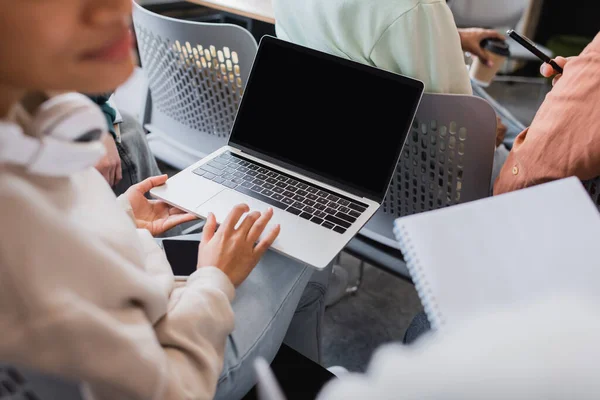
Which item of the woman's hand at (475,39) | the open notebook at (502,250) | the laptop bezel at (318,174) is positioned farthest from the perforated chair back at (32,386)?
the woman's hand at (475,39)

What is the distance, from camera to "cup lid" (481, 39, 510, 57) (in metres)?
1.41

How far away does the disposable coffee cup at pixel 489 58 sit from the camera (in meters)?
1.42

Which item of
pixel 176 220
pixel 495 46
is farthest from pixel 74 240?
pixel 495 46

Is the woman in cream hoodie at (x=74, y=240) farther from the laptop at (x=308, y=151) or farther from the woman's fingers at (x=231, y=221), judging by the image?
the laptop at (x=308, y=151)

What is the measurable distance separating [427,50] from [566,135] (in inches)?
10.7

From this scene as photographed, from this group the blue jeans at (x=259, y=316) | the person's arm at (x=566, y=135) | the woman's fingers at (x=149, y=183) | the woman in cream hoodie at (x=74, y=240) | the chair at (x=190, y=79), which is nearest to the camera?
the woman in cream hoodie at (x=74, y=240)

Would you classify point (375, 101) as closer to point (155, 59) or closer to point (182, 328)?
point (182, 328)

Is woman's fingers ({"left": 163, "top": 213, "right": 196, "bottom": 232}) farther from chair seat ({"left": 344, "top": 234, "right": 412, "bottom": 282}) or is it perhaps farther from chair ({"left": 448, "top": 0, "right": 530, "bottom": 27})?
chair ({"left": 448, "top": 0, "right": 530, "bottom": 27})

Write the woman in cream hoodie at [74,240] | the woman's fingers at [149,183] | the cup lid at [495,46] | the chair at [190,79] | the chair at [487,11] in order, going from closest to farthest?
1. the woman in cream hoodie at [74,240]
2. the woman's fingers at [149,183]
3. the chair at [190,79]
4. the cup lid at [495,46]
5. the chair at [487,11]

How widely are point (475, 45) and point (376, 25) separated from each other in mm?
711

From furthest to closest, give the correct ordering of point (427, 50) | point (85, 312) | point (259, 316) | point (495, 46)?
point (495, 46) < point (427, 50) < point (259, 316) < point (85, 312)

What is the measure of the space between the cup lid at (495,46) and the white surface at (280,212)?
78cm

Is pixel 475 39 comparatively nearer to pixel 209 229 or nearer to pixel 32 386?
pixel 209 229

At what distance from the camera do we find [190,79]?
118 centimetres
